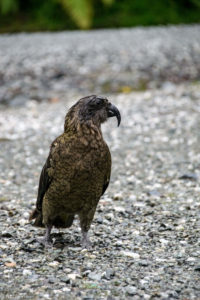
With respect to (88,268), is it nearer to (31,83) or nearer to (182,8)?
(31,83)

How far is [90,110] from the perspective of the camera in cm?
515

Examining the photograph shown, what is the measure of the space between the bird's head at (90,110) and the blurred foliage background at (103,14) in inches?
744

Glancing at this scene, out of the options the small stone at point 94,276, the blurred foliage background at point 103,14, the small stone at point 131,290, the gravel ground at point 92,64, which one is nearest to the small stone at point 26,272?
the small stone at point 94,276

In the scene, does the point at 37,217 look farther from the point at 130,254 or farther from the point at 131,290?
the point at 131,290

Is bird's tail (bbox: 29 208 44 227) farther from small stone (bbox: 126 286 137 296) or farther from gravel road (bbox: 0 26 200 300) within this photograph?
small stone (bbox: 126 286 137 296)

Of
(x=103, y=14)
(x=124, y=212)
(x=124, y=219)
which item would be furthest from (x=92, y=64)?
(x=124, y=219)

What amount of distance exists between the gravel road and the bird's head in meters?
1.32

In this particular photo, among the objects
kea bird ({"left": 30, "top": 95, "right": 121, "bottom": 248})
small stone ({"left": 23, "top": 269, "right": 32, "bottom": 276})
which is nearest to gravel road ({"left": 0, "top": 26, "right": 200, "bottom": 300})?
small stone ({"left": 23, "top": 269, "right": 32, "bottom": 276})

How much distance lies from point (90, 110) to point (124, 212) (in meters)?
1.88

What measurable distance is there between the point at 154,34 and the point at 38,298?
57.6ft

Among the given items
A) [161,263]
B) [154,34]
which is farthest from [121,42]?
[161,263]

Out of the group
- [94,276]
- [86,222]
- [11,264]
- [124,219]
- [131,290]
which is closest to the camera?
[131,290]

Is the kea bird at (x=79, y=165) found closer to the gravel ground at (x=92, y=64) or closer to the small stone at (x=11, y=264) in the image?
the small stone at (x=11, y=264)

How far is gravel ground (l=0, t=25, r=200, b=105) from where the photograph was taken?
14586mm
